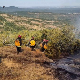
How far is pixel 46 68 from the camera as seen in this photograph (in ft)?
29.3

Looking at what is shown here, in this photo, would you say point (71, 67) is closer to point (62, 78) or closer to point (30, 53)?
point (62, 78)

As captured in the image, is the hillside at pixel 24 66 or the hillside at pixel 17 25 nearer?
the hillside at pixel 24 66

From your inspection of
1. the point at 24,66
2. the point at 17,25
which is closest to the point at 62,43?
the point at 24,66

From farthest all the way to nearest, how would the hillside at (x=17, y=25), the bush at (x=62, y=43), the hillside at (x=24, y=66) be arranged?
the hillside at (x=17, y=25)
the bush at (x=62, y=43)
the hillside at (x=24, y=66)

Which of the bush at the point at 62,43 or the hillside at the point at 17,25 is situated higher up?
the bush at the point at 62,43

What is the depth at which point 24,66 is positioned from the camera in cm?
890

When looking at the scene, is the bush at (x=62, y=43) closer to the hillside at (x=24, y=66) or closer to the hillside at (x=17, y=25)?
the hillside at (x=24, y=66)

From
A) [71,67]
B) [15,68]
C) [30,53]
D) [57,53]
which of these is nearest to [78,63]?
[71,67]

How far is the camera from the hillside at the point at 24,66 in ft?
25.6

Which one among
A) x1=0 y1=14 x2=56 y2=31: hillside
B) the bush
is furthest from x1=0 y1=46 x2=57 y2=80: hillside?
x1=0 y1=14 x2=56 y2=31: hillside

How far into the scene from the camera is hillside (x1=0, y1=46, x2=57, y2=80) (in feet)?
25.6

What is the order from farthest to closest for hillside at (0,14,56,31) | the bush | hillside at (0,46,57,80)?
hillside at (0,14,56,31) < the bush < hillside at (0,46,57,80)

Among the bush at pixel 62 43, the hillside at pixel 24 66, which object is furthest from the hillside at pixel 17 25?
the hillside at pixel 24 66

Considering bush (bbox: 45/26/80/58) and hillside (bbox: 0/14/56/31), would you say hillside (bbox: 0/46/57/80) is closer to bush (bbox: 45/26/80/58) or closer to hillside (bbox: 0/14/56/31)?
bush (bbox: 45/26/80/58)
